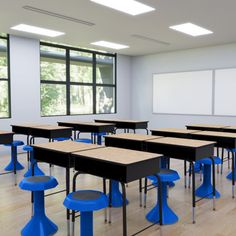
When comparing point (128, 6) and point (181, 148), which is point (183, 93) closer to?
point (128, 6)

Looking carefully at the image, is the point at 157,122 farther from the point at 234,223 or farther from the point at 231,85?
the point at 234,223

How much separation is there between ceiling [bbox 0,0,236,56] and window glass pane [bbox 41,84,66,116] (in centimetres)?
122

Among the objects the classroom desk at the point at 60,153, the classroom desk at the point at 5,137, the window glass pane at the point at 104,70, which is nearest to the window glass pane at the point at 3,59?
the classroom desk at the point at 5,137

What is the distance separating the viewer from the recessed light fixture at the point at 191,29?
19.0ft

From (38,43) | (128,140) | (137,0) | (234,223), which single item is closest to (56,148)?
(128,140)

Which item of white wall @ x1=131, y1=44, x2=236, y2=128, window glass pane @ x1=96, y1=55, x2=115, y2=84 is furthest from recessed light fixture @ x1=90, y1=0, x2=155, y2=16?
window glass pane @ x1=96, y1=55, x2=115, y2=84

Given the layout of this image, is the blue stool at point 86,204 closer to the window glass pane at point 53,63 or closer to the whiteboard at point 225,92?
the window glass pane at point 53,63

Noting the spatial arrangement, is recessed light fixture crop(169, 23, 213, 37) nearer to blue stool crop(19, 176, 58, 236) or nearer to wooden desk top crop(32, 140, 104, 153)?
wooden desk top crop(32, 140, 104, 153)

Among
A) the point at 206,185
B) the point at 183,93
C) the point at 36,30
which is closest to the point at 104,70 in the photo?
the point at 183,93

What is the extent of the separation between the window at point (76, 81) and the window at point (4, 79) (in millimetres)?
929

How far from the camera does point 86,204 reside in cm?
216

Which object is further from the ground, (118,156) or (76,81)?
(76,81)

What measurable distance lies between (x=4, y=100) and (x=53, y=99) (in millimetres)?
1368

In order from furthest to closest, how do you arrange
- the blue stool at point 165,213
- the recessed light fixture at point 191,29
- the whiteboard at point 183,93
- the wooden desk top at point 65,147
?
the whiteboard at point 183,93 < the recessed light fixture at point 191,29 < the blue stool at point 165,213 < the wooden desk top at point 65,147
